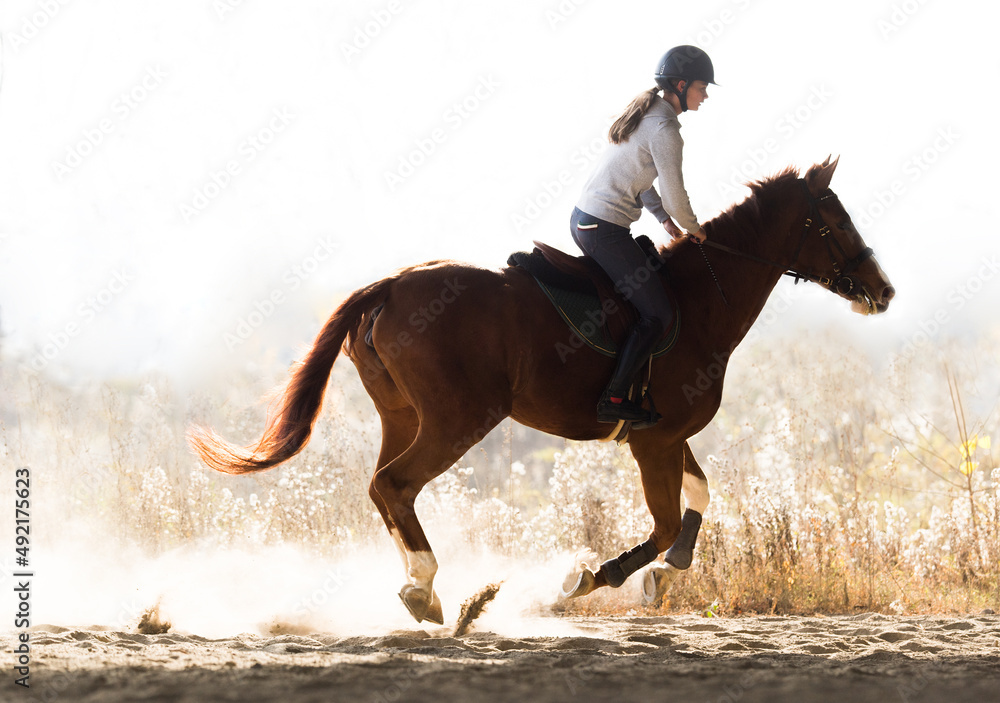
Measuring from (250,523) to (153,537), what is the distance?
76 cm

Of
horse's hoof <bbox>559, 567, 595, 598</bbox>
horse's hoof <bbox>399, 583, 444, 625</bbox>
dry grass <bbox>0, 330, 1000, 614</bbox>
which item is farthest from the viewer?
dry grass <bbox>0, 330, 1000, 614</bbox>

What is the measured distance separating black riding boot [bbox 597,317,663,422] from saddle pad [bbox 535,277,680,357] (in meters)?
0.11

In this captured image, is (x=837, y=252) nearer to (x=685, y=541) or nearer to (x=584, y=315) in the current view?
(x=584, y=315)

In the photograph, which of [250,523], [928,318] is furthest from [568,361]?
[928,318]

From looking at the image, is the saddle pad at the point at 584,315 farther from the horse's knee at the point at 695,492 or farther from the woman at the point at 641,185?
the horse's knee at the point at 695,492

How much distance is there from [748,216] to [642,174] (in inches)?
30.7

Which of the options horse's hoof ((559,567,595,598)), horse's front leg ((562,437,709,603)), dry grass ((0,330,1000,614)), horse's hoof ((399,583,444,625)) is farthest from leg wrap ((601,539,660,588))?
dry grass ((0,330,1000,614))

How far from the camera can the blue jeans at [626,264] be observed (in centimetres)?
460

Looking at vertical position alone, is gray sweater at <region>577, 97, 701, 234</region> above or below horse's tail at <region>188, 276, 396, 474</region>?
above

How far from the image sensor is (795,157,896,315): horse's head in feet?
16.5

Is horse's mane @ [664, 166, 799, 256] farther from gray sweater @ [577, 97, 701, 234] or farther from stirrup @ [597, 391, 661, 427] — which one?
stirrup @ [597, 391, 661, 427]

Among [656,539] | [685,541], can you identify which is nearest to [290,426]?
[656,539]

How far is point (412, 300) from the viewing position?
4469mm

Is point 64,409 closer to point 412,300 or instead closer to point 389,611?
point 389,611
